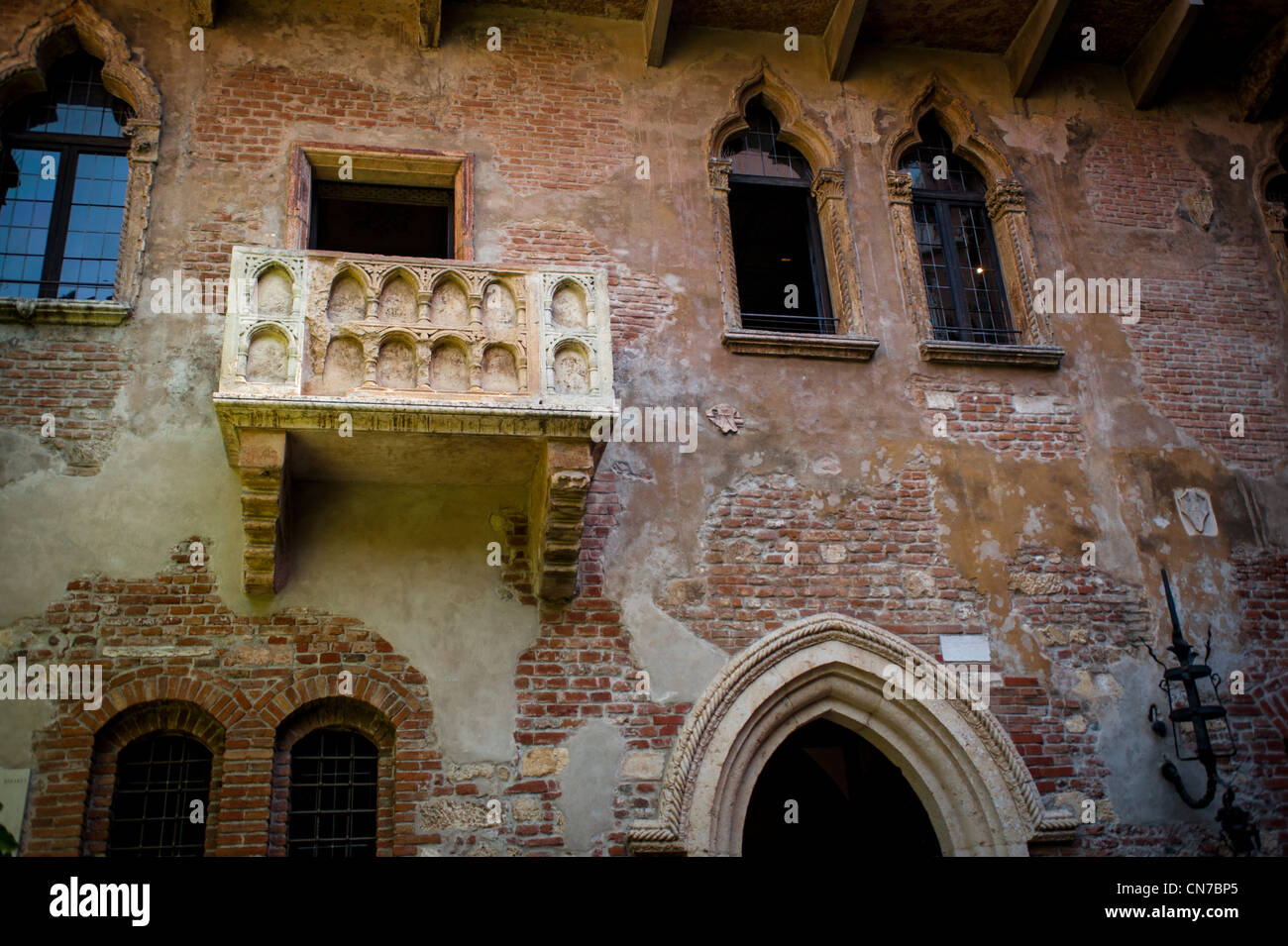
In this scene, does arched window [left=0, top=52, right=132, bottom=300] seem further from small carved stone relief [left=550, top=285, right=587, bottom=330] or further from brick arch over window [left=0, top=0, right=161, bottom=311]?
small carved stone relief [left=550, top=285, right=587, bottom=330]

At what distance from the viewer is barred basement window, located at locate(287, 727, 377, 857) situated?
21.7 ft

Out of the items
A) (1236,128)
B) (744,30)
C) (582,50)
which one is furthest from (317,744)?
(1236,128)

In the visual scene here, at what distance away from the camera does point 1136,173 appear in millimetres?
9367

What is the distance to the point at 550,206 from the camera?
327 inches

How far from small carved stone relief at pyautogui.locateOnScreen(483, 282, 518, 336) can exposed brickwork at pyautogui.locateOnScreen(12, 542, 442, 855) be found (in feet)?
6.50

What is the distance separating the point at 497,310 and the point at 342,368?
0.98 metres

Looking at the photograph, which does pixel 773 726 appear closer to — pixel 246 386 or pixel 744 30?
pixel 246 386

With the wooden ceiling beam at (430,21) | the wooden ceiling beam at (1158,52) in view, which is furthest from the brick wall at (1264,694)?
the wooden ceiling beam at (430,21)

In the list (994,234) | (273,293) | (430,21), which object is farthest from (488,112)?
(994,234)

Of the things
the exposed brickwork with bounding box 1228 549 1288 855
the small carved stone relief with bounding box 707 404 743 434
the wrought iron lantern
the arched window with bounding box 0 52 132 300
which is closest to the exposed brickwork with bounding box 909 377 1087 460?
the wrought iron lantern

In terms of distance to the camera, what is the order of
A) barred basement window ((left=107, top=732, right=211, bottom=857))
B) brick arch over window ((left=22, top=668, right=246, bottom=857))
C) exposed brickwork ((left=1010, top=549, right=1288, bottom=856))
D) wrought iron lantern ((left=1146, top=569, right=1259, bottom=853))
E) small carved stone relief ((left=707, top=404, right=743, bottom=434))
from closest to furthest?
brick arch over window ((left=22, top=668, right=246, bottom=857)) → barred basement window ((left=107, top=732, right=211, bottom=857)) → wrought iron lantern ((left=1146, top=569, right=1259, bottom=853)) → exposed brickwork ((left=1010, top=549, right=1288, bottom=856)) → small carved stone relief ((left=707, top=404, right=743, bottom=434))

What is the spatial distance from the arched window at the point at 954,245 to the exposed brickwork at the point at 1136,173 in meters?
0.95

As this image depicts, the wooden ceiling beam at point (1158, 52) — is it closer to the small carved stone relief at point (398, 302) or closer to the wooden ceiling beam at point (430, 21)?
the wooden ceiling beam at point (430, 21)
